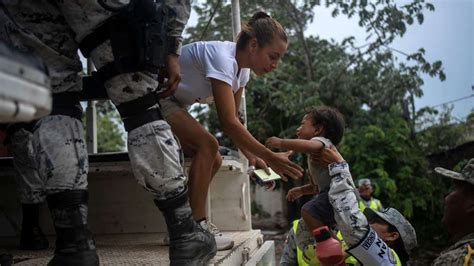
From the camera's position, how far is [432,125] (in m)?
9.11

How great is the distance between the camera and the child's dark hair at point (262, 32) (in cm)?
253

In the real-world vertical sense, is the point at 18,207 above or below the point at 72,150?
below

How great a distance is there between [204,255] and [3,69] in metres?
1.31

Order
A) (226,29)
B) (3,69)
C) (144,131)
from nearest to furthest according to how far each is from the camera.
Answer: (3,69), (144,131), (226,29)

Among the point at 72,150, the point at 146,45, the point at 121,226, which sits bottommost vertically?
the point at 121,226

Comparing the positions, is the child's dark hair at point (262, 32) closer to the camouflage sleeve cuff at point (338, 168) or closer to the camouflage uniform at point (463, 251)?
the camouflage sleeve cuff at point (338, 168)

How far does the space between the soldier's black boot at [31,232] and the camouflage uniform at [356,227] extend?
1522 mm

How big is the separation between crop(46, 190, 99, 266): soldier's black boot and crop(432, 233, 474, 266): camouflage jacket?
1.30 meters

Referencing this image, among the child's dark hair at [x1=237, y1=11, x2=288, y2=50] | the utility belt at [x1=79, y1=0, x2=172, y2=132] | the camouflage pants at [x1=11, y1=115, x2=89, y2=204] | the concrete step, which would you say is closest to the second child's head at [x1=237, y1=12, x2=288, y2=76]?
the child's dark hair at [x1=237, y1=11, x2=288, y2=50]

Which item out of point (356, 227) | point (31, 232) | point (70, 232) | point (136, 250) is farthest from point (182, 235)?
point (31, 232)

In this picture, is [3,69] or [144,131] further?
[144,131]

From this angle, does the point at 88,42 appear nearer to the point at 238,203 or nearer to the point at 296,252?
the point at 238,203

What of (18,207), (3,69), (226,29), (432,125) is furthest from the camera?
(226,29)

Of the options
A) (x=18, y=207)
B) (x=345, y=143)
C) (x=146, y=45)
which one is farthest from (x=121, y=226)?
(x=345, y=143)
